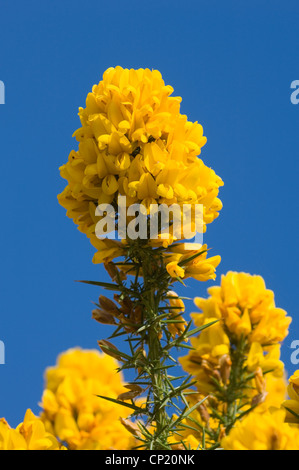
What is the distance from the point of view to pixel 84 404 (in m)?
4.22

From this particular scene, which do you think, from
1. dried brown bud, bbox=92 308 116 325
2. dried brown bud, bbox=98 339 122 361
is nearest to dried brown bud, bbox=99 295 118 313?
dried brown bud, bbox=92 308 116 325

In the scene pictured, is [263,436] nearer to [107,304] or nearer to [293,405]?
[293,405]

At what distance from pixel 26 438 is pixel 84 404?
219 centimetres

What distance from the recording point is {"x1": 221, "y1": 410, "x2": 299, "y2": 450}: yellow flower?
5.00ft

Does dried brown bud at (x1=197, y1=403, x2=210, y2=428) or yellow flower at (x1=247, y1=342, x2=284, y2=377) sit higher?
yellow flower at (x1=247, y1=342, x2=284, y2=377)

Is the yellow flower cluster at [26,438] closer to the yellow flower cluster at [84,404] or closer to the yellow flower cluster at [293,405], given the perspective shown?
the yellow flower cluster at [293,405]

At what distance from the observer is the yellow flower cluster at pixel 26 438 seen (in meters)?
2.04

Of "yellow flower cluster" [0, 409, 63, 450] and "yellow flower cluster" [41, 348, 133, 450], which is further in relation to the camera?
"yellow flower cluster" [41, 348, 133, 450]

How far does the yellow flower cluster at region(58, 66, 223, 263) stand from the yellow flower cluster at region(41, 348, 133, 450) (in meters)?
1.34

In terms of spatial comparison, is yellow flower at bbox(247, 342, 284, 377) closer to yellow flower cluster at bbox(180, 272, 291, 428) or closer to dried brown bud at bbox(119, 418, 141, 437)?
yellow flower cluster at bbox(180, 272, 291, 428)

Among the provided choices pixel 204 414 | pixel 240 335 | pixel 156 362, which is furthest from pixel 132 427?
pixel 240 335
